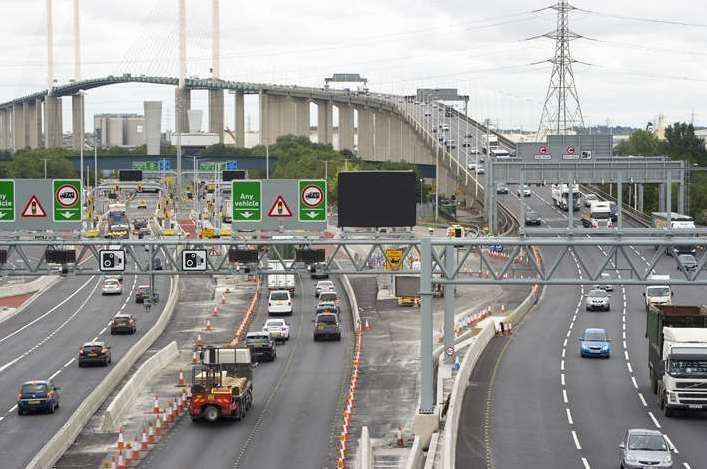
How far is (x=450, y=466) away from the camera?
121 ft

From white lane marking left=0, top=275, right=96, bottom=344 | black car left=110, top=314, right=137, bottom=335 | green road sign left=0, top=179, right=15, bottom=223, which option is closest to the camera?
green road sign left=0, top=179, right=15, bottom=223

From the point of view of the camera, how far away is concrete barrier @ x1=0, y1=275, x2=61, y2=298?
101688 mm

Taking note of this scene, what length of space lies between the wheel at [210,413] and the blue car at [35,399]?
245 inches

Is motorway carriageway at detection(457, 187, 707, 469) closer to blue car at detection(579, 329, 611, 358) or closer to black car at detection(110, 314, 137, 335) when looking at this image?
blue car at detection(579, 329, 611, 358)

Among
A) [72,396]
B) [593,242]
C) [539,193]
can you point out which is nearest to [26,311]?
[72,396]

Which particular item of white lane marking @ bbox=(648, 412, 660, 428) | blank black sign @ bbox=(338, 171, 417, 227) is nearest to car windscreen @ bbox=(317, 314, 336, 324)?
blank black sign @ bbox=(338, 171, 417, 227)

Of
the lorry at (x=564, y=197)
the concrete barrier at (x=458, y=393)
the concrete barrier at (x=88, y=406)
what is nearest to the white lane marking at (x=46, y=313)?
the concrete barrier at (x=88, y=406)

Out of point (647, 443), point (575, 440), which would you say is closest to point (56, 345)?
point (575, 440)

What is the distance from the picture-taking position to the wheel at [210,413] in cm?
4947

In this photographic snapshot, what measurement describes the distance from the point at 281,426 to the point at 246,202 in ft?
25.6

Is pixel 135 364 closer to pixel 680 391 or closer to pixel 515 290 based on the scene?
pixel 680 391

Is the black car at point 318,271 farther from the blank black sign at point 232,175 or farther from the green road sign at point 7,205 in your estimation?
the blank black sign at point 232,175

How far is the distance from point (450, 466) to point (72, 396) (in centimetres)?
2407

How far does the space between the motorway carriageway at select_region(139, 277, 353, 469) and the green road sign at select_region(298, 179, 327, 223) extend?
6.88m
